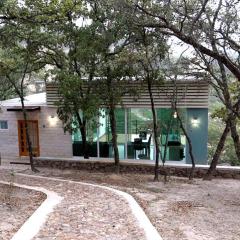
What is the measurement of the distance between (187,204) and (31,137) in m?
10.5

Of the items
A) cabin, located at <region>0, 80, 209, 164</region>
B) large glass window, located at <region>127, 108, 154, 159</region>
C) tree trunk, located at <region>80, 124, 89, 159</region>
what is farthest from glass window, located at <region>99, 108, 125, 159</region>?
tree trunk, located at <region>80, 124, 89, 159</region>

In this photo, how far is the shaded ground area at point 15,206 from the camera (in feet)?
17.7

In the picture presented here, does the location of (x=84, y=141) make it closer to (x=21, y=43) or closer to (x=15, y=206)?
(x=21, y=43)

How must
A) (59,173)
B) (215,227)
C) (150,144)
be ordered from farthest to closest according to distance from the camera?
(150,144) → (59,173) → (215,227)

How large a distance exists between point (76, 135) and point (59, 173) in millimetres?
2390

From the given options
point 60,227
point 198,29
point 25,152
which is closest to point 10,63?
point 25,152


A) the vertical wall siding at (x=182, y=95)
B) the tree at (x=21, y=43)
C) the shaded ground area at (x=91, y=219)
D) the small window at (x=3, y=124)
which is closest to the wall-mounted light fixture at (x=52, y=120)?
the vertical wall siding at (x=182, y=95)

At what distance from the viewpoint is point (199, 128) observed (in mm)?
15125

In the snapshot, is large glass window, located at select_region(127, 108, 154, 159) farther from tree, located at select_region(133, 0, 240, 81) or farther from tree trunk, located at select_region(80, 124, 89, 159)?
tree, located at select_region(133, 0, 240, 81)

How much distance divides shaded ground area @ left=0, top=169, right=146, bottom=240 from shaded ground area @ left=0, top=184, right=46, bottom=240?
406mm

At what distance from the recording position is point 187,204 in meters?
8.78

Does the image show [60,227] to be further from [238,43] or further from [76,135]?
[76,135]

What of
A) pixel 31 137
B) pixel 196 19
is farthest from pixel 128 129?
pixel 196 19

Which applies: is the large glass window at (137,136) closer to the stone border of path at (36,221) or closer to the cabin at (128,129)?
the cabin at (128,129)
